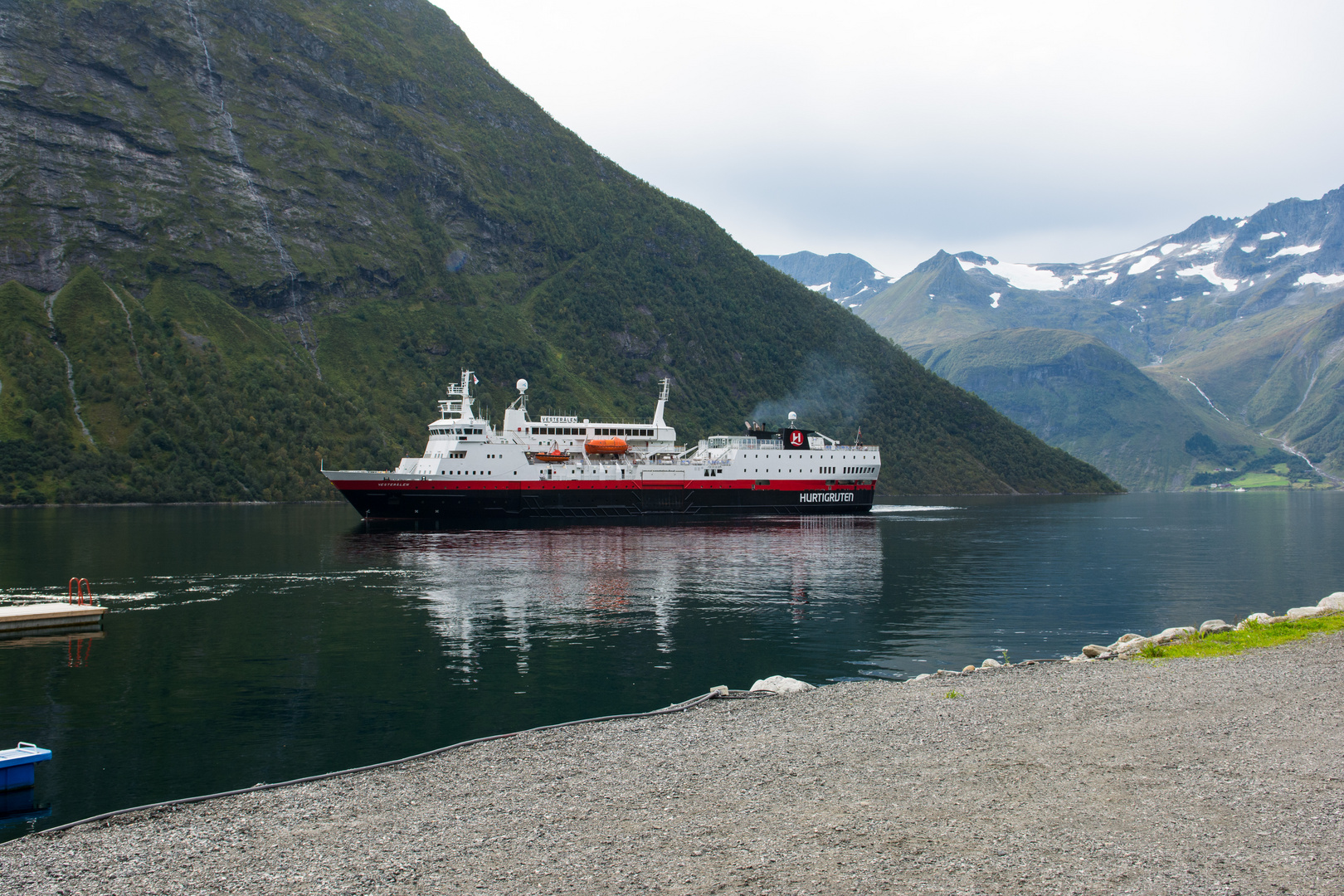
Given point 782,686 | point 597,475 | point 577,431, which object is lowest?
point 782,686

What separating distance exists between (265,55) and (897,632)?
19441 centimetres

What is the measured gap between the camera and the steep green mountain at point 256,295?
11969 cm

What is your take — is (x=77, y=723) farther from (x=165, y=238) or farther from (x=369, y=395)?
(x=165, y=238)

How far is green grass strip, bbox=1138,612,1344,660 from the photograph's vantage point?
64.3ft

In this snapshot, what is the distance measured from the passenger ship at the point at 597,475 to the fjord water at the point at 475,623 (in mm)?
7041

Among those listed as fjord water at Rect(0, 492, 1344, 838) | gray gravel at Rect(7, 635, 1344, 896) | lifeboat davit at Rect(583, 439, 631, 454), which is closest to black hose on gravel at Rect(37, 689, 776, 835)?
gray gravel at Rect(7, 635, 1344, 896)

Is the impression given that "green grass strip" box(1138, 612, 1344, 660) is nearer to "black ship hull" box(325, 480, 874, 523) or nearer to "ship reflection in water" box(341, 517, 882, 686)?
"ship reflection in water" box(341, 517, 882, 686)

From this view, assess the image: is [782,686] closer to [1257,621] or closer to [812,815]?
[812,815]

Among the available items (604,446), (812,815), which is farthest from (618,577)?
(604,446)

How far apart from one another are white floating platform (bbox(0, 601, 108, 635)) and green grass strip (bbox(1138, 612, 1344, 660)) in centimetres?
3027

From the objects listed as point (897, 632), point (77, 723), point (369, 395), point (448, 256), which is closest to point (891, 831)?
point (77, 723)

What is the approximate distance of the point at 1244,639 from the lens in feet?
68.5

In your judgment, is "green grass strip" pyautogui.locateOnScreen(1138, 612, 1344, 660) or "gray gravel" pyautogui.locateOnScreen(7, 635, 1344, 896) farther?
"green grass strip" pyautogui.locateOnScreen(1138, 612, 1344, 660)

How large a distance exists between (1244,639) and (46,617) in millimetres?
33254
